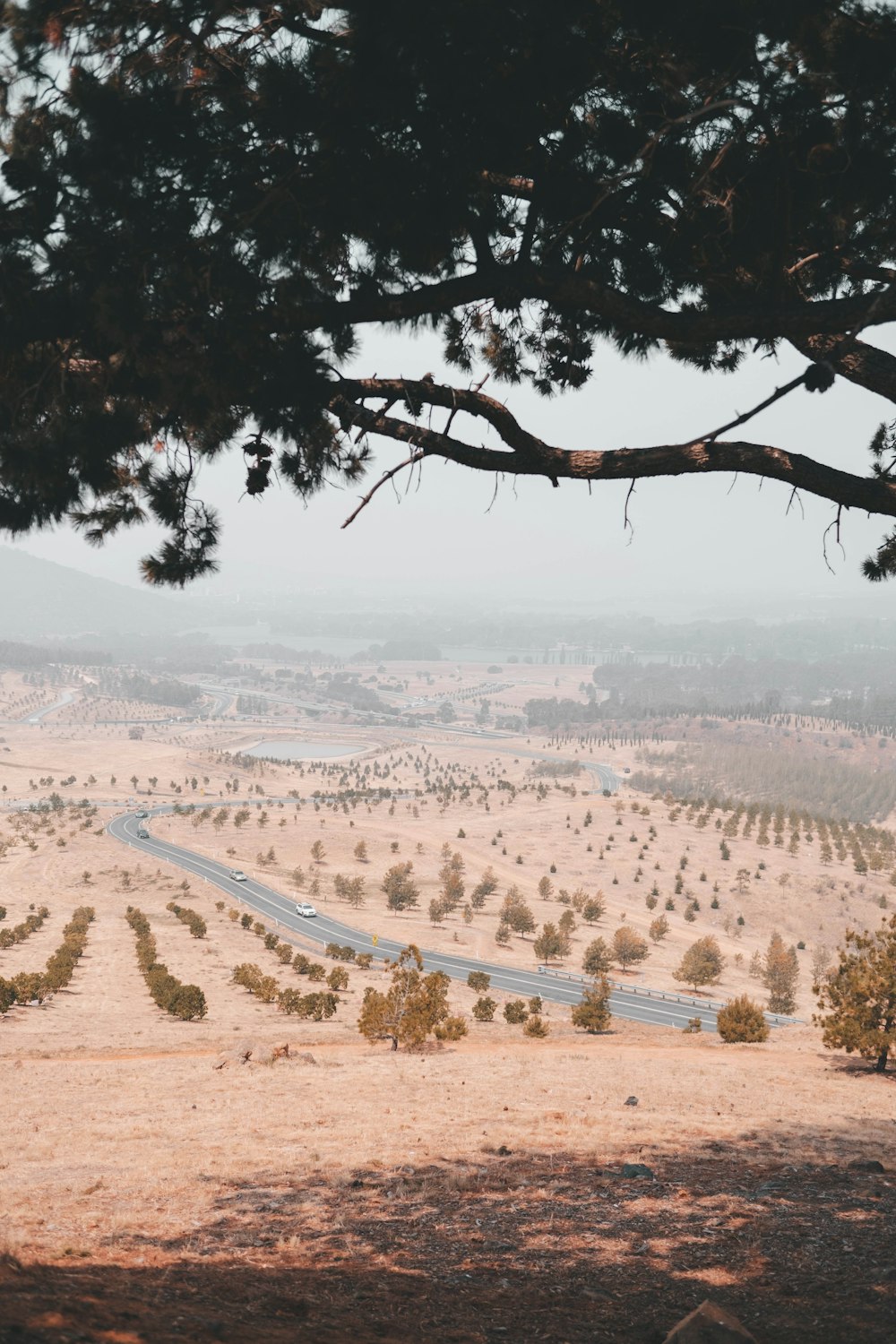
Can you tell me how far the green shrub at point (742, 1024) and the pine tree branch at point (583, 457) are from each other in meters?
23.3

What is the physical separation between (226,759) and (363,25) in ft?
543

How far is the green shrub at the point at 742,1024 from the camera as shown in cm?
2572

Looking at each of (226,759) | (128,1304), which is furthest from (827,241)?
(226,759)

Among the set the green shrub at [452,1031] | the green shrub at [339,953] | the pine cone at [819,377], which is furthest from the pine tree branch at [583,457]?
the green shrub at [339,953]

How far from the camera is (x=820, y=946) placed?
228 feet

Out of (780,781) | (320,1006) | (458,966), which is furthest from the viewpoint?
(780,781)

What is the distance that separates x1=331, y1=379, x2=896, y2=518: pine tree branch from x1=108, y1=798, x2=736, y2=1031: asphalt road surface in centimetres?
3941

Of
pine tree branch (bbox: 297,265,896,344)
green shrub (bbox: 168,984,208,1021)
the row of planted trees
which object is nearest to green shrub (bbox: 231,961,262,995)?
green shrub (bbox: 168,984,208,1021)

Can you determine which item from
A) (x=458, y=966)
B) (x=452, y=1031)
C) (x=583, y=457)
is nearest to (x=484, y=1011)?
(x=452, y=1031)

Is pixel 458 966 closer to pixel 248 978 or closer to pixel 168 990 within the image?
pixel 248 978

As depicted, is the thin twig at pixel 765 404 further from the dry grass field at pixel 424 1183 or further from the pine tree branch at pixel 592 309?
the dry grass field at pixel 424 1183

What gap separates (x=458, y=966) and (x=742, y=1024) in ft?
91.1

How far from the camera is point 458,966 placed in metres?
51.8

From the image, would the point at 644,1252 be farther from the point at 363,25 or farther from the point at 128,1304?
the point at 363,25
